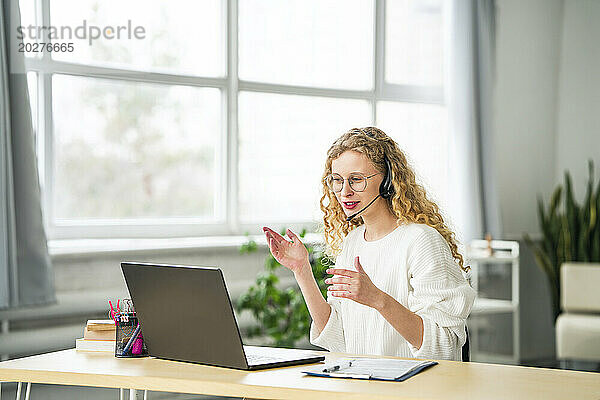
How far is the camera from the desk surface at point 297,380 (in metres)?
1.82

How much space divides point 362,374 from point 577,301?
3.17 metres

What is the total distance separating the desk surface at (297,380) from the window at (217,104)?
5.93 feet

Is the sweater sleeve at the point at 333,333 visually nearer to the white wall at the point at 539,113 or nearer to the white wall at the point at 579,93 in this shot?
the white wall at the point at 539,113

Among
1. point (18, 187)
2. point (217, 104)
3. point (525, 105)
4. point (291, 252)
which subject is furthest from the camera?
point (525, 105)

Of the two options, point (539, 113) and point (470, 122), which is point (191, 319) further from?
point (539, 113)

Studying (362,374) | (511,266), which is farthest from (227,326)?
(511,266)

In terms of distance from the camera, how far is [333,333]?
254cm

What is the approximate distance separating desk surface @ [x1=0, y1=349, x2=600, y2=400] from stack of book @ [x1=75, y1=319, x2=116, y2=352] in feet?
0.34

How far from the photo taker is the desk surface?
1.82m

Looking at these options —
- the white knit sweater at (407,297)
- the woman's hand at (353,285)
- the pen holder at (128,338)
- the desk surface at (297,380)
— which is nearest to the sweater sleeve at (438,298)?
the white knit sweater at (407,297)

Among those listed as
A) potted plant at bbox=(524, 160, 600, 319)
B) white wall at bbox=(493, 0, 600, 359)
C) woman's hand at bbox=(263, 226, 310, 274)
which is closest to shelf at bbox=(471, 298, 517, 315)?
potted plant at bbox=(524, 160, 600, 319)

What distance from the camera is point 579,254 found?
5098 mm

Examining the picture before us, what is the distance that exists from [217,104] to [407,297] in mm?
2191

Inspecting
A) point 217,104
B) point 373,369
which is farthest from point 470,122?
point 373,369
